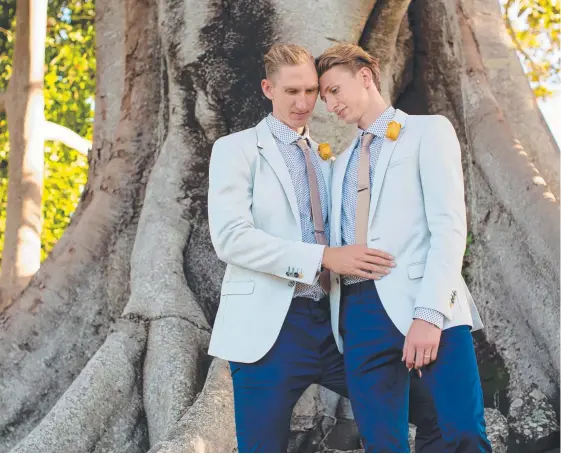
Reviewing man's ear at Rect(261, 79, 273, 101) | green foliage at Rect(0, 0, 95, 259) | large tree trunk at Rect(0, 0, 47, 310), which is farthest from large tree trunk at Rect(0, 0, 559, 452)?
green foliage at Rect(0, 0, 95, 259)

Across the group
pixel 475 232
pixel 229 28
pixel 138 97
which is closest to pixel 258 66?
pixel 229 28

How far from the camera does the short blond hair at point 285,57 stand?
3.00 meters

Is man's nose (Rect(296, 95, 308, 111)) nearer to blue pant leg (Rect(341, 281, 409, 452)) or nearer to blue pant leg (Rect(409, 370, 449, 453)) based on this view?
blue pant leg (Rect(341, 281, 409, 452))

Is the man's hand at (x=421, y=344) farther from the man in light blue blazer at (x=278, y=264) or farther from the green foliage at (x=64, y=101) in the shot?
the green foliage at (x=64, y=101)

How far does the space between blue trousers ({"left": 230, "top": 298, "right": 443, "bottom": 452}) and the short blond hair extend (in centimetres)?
71

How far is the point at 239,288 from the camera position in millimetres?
2994

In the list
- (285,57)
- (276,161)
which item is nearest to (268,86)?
(285,57)

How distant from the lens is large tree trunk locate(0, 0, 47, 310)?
7.99m

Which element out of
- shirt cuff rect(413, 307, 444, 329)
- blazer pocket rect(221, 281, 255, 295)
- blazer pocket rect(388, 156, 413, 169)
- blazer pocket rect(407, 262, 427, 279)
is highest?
blazer pocket rect(388, 156, 413, 169)

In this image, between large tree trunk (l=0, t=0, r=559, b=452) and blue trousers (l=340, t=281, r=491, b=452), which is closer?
blue trousers (l=340, t=281, r=491, b=452)

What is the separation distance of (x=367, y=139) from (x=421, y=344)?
0.66 metres

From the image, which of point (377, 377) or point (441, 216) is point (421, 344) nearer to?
point (377, 377)

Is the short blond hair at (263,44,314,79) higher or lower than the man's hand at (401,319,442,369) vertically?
higher

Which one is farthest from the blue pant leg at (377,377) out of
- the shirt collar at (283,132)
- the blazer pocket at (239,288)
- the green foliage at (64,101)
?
the green foliage at (64,101)
